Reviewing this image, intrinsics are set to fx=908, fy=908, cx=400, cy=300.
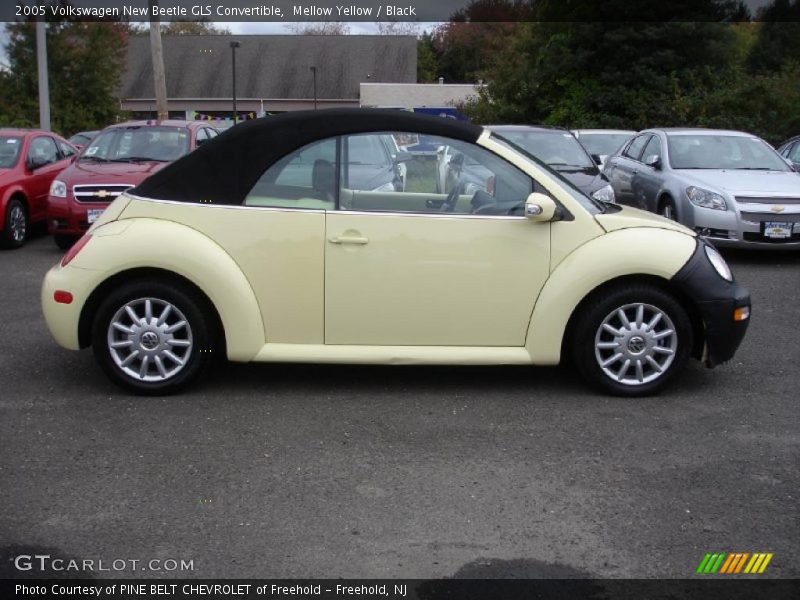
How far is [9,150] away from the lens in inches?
492

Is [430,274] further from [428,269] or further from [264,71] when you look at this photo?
[264,71]

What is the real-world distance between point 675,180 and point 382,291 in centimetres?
695

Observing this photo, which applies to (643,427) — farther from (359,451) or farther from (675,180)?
(675,180)

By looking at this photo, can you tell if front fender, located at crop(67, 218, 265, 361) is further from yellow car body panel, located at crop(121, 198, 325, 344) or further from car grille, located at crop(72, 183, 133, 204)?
car grille, located at crop(72, 183, 133, 204)

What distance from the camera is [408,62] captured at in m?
63.3

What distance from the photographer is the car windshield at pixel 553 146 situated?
12.4 meters

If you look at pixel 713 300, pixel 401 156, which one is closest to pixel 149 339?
pixel 401 156

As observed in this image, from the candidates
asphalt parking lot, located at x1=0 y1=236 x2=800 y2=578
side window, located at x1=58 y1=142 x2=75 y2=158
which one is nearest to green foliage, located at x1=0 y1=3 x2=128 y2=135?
side window, located at x1=58 y1=142 x2=75 y2=158

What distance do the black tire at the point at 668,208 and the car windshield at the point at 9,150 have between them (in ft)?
28.3

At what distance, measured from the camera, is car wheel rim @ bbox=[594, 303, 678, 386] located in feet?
18.0

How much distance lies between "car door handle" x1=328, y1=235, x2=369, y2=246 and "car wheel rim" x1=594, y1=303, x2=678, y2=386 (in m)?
1.51

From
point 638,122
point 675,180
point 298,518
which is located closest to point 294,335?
point 298,518

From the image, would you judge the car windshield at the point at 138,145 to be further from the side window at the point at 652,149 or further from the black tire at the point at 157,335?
the black tire at the point at 157,335

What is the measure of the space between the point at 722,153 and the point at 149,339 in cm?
891
